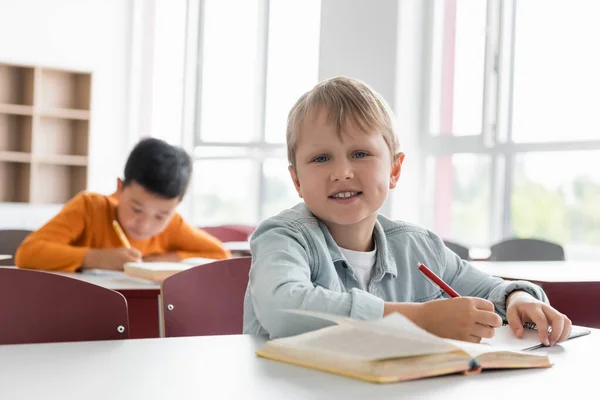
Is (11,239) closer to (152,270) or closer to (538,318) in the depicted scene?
(152,270)

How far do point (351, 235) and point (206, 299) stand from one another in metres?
0.41

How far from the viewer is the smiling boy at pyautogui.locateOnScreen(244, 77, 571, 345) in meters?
1.24

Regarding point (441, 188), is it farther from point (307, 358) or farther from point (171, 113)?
point (307, 358)

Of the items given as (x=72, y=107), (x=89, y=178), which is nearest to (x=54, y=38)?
(x=72, y=107)

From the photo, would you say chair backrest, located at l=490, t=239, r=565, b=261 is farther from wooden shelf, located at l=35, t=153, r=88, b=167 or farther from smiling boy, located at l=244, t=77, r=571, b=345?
wooden shelf, located at l=35, t=153, r=88, b=167

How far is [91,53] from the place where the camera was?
6.88 m

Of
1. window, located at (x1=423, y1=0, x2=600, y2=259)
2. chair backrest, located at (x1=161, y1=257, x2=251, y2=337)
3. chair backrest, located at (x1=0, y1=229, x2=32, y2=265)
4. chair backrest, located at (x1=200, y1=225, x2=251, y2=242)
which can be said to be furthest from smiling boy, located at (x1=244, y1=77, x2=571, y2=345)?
window, located at (x1=423, y1=0, x2=600, y2=259)

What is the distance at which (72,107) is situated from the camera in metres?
6.72

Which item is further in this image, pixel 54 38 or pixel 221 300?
pixel 54 38

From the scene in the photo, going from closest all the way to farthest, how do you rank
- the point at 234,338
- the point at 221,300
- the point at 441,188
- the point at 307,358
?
the point at 307,358, the point at 234,338, the point at 221,300, the point at 441,188

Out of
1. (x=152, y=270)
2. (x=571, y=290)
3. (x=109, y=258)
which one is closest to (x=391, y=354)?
(x=571, y=290)

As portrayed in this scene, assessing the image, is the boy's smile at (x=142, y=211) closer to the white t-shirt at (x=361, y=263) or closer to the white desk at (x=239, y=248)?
the white desk at (x=239, y=248)

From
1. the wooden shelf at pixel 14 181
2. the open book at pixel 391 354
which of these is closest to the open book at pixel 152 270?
the open book at pixel 391 354

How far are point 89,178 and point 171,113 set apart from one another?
44.4 inches
